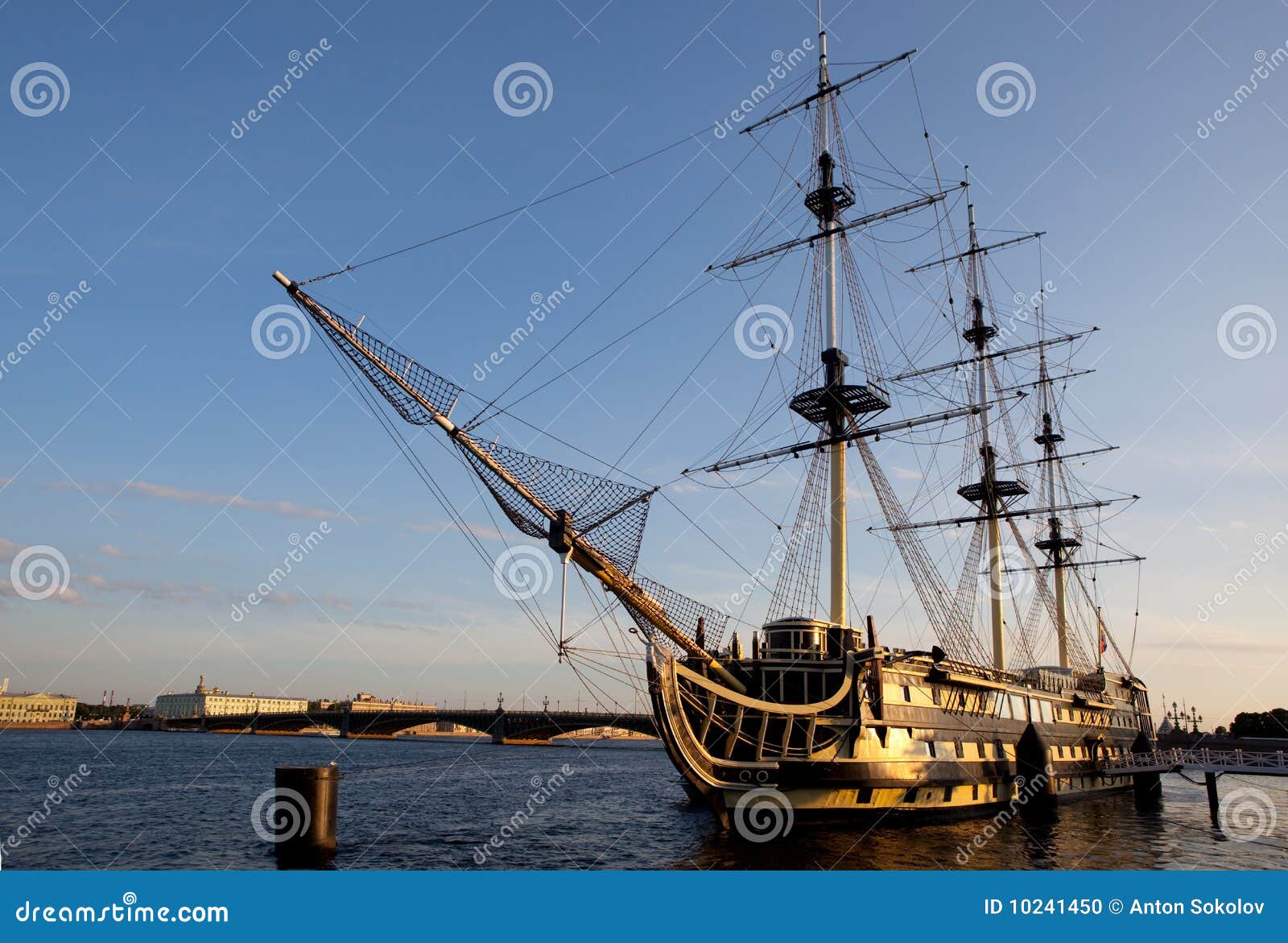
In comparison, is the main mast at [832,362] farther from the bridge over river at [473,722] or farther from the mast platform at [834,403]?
the bridge over river at [473,722]

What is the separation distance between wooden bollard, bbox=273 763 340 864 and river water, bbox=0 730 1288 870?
0.91m

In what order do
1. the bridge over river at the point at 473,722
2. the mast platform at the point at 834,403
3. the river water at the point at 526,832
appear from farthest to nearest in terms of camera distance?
the bridge over river at the point at 473,722 < the mast platform at the point at 834,403 < the river water at the point at 526,832

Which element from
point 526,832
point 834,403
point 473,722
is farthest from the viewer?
point 473,722

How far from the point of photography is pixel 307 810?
27.5 metres

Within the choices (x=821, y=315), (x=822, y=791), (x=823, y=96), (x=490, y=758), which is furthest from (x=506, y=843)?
(x=490, y=758)

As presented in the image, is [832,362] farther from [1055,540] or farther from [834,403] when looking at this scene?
[1055,540]

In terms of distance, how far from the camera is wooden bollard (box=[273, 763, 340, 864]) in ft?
88.3

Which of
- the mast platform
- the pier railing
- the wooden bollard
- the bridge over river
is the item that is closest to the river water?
the wooden bollard

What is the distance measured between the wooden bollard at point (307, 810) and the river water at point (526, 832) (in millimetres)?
909

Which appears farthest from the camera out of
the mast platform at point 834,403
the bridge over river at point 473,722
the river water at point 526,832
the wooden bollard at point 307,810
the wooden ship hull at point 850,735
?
the bridge over river at point 473,722

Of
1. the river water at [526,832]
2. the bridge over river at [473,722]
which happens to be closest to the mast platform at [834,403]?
the river water at [526,832]

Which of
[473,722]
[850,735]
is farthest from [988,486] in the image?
[473,722]

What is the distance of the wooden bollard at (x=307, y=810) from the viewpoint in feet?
88.3

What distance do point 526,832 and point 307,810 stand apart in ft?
41.6
